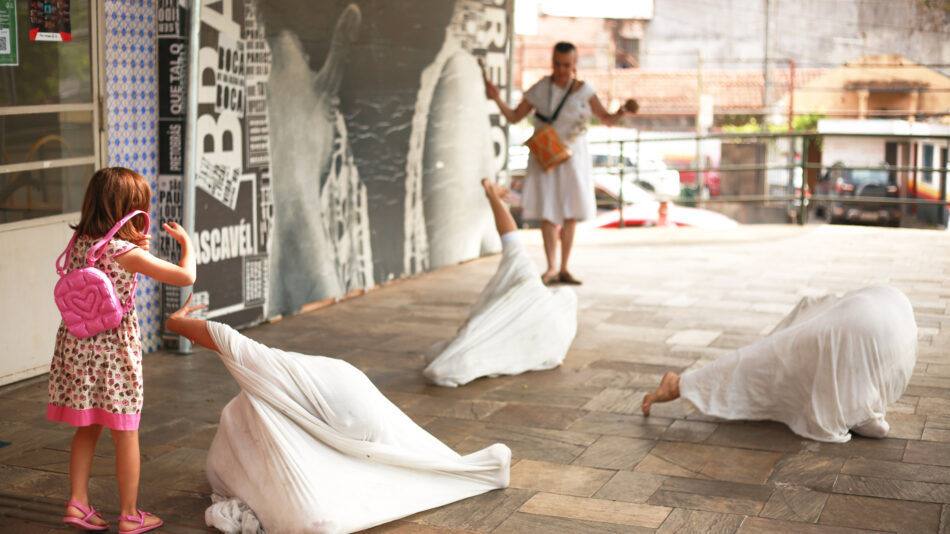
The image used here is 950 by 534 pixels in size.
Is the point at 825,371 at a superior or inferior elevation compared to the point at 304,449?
superior

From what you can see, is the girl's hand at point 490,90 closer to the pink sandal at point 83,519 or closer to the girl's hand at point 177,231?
the girl's hand at point 177,231

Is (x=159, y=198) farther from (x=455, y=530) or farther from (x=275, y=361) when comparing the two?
(x=455, y=530)

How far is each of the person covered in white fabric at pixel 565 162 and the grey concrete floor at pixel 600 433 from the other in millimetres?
509

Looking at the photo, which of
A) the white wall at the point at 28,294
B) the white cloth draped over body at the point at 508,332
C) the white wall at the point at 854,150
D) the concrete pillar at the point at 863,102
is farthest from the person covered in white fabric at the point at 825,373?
the concrete pillar at the point at 863,102

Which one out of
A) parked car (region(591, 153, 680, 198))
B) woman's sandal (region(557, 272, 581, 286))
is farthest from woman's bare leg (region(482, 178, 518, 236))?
parked car (region(591, 153, 680, 198))

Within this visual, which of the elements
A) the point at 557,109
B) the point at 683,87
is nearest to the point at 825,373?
the point at 557,109

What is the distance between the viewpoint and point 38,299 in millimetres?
4902

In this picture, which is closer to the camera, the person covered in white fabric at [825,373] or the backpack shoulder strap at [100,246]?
the backpack shoulder strap at [100,246]

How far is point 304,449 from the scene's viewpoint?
3.14 m

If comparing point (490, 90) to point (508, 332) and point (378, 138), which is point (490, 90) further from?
point (508, 332)

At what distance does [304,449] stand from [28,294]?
7.67ft

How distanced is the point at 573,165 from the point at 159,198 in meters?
2.95

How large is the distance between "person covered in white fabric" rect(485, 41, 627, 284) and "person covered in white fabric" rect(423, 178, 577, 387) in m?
2.04

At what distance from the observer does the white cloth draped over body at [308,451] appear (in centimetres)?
311
